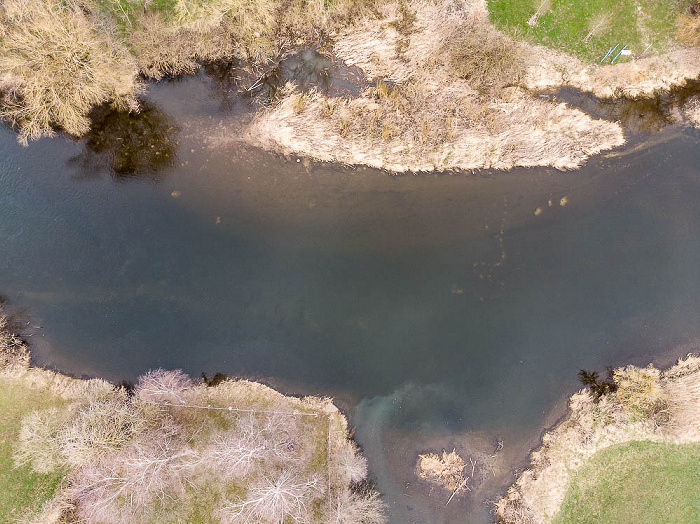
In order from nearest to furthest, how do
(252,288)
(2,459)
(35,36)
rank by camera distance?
(35,36) → (2,459) → (252,288)

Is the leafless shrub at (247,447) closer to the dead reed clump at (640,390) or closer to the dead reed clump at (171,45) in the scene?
the dead reed clump at (640,390)

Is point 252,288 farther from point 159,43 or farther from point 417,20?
point 417,20

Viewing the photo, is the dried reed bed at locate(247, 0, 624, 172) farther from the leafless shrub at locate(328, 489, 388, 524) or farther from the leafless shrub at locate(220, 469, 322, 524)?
the leafless shrub at locate(328, 489, 388, 524)

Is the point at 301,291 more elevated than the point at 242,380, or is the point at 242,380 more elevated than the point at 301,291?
the point at 301,291

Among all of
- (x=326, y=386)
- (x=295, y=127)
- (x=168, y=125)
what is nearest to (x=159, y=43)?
(x=168, y=125)

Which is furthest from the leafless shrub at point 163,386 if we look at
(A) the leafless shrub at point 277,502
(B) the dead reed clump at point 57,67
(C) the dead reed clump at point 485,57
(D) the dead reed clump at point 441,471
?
(C) the dead reed clump at point 485,57

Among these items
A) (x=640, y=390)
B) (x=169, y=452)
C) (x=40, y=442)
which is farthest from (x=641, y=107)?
(x=40, y=442)

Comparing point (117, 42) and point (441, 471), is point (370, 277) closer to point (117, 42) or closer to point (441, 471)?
point (441, 471)
